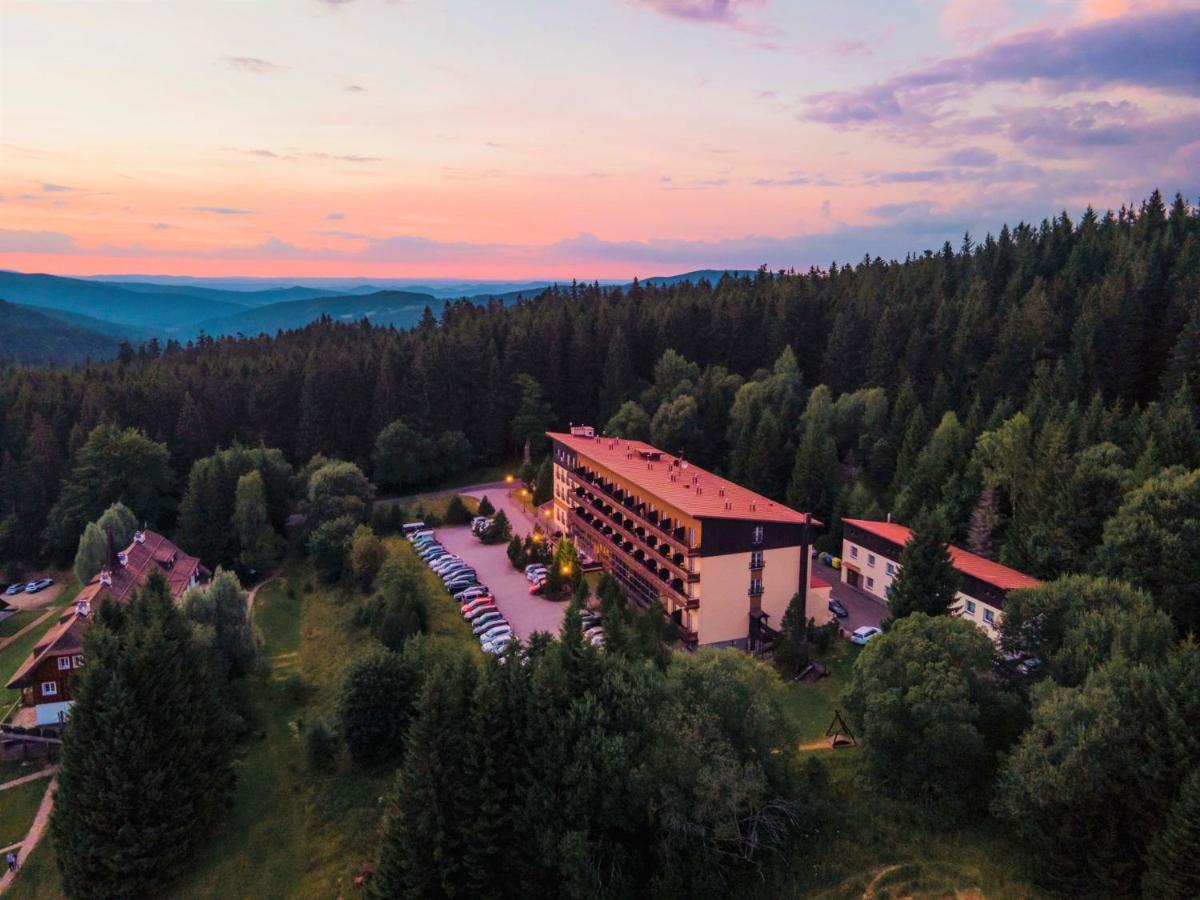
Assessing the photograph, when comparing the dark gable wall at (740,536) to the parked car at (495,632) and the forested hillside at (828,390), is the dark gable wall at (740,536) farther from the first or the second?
the forested hillside at (828,390)

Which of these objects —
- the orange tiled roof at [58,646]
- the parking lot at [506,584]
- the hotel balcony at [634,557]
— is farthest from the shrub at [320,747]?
the hotel balcony at [634,557]

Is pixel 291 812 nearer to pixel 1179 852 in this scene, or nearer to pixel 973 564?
pixel 1179 852

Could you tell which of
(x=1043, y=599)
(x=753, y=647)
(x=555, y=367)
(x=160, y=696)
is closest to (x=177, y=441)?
(x=555, y=367)

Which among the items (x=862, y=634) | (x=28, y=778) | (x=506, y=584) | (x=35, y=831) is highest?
(x=862, y=634)

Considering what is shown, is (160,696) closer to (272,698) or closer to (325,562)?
(272,698)

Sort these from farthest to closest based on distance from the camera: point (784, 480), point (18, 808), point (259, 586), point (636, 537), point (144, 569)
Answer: point (784, 480) < point (259, 586) < point (636, 537) < point (144, 569) < point (18, 808)

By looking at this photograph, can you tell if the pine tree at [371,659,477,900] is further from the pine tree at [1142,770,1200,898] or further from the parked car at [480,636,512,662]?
the pine tree at [1142,770,1200,898]

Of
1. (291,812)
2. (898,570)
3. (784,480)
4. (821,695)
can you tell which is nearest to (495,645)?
(291,812)
